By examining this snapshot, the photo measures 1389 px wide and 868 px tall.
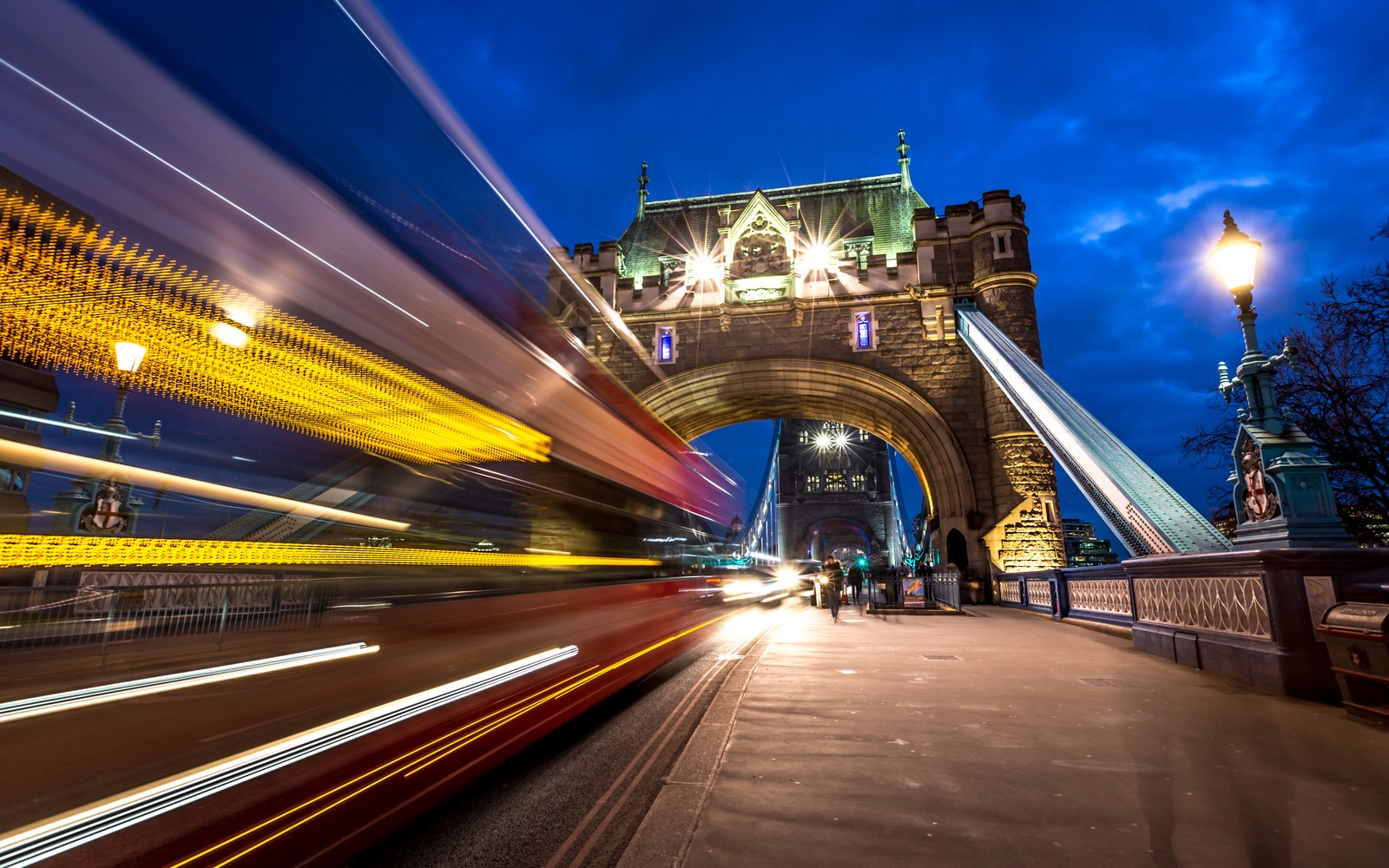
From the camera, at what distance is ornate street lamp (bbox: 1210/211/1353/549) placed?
5.00 metres

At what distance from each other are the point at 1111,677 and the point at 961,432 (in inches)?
595

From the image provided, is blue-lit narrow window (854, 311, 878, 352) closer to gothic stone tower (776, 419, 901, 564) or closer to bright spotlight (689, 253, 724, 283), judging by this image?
bright spotlight (689, 253, 724, 283)

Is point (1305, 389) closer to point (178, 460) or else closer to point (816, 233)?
point (178, 460)

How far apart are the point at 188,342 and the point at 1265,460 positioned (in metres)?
7.66


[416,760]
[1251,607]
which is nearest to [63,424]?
[416,760]

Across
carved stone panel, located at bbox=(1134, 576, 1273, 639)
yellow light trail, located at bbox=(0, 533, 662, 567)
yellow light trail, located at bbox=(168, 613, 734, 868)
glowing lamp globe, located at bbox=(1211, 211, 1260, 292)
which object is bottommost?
yellow light trail, located at bbox=(168, 613, 734, 868)

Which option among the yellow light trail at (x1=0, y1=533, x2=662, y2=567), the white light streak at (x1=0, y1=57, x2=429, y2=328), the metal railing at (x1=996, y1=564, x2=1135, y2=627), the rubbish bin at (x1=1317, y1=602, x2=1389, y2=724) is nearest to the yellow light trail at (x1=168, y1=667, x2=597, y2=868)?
the yellow light trail at (x1=0, y1=533, x2=662, y2=567)

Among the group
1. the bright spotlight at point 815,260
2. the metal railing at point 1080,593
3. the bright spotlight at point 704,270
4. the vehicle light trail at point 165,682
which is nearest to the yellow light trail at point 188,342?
the vehicle light trail at point 165,682

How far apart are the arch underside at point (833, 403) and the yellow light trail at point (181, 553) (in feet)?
60.5

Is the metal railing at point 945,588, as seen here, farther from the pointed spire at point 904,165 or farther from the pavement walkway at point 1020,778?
the pointed spire at point 904,165

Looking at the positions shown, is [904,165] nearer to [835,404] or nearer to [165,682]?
[835,404]

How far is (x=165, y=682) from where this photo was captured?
3.03m

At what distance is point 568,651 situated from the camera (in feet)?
16.9

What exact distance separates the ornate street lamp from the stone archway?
1368 cm
